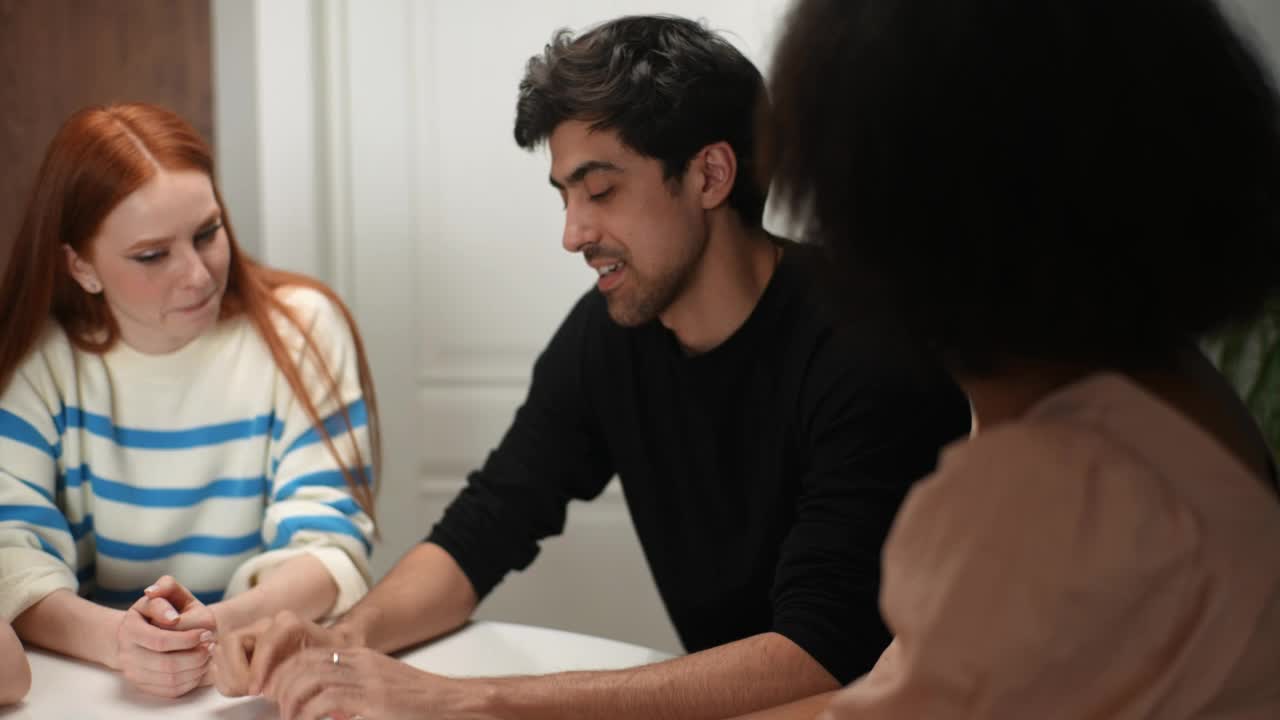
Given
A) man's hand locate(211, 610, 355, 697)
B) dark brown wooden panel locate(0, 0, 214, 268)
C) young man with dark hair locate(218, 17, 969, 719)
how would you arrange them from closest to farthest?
man's hand locate(211, 610, 355, 697) → young man with dark hair locate(218, 17, 969, 719) → dark brown wooden panel locate(0, 0, 214, 268)

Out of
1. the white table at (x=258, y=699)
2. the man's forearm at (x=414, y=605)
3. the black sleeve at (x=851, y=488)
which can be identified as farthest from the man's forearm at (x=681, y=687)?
the man's forearm at (x=414, y=605)

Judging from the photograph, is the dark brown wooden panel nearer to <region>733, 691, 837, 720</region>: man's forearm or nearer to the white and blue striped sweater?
the white and blue striped sweater

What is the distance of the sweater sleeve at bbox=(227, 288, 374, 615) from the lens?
162 centimetres

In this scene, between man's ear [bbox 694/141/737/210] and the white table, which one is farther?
man's ear [bbox 694/141/737/210]

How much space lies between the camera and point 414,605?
4.94ft

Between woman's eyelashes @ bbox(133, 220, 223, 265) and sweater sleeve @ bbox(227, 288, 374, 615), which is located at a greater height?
woman's eyelashes @ bbox(133, 220, 223, 265)

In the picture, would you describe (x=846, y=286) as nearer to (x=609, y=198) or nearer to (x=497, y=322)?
(x=609, y=198)

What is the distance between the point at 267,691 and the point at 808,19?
0.90 m

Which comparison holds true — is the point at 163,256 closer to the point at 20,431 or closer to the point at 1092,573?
the point at 20,431

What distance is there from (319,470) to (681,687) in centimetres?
67

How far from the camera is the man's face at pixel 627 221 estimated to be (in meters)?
1.56

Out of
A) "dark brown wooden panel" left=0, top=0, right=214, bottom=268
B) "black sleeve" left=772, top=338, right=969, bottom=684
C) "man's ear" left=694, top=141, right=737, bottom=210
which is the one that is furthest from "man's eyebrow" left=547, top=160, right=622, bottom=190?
"dark brown wooden panel" left=0, top=0, right=214, bottom=268

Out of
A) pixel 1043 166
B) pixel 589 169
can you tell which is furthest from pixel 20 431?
pixel 1043 166

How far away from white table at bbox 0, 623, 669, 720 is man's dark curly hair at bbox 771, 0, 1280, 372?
83cm
